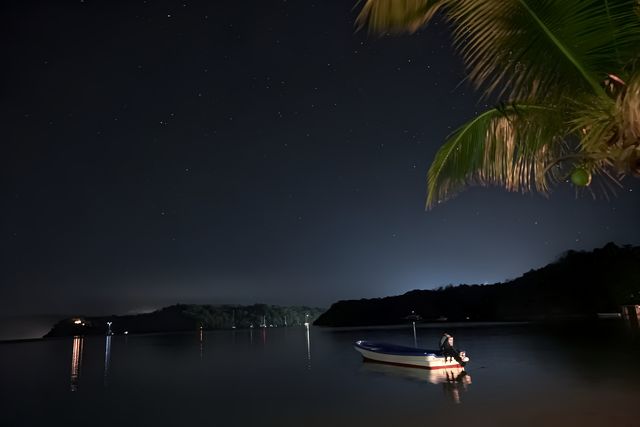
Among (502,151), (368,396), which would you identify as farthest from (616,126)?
(368,396)

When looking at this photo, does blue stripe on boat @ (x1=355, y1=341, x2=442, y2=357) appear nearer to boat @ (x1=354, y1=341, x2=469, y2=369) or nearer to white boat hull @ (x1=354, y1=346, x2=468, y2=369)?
boat @ (x1=354, y1=341, x2=469, y2=369)

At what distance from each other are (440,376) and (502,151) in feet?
75.7

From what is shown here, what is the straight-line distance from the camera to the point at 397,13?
13.0ft

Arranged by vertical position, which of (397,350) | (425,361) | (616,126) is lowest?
(425,361)

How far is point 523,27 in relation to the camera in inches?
137

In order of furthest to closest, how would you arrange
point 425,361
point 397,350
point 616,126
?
point 397,350 → point 425,361 → point 616,126

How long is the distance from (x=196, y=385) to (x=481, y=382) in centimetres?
1763

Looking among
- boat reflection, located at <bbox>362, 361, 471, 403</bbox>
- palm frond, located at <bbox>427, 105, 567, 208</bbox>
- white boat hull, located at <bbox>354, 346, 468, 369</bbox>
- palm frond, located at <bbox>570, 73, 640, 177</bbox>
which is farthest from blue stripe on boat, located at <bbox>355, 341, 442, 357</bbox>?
palm frond, located at <bbox>570, 73, 640, 177</bbox>

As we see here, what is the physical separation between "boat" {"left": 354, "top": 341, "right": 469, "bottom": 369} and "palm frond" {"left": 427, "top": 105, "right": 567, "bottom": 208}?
2274 cm

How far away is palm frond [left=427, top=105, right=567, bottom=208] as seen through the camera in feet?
13.8

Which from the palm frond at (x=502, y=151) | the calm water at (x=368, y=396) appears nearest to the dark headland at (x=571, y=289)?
the calm water at (x=368, y=396)

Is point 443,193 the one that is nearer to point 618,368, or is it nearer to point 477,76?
point 477,76

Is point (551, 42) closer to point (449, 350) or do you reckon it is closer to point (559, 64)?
point (559, 64)

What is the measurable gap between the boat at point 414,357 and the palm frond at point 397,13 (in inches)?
964
